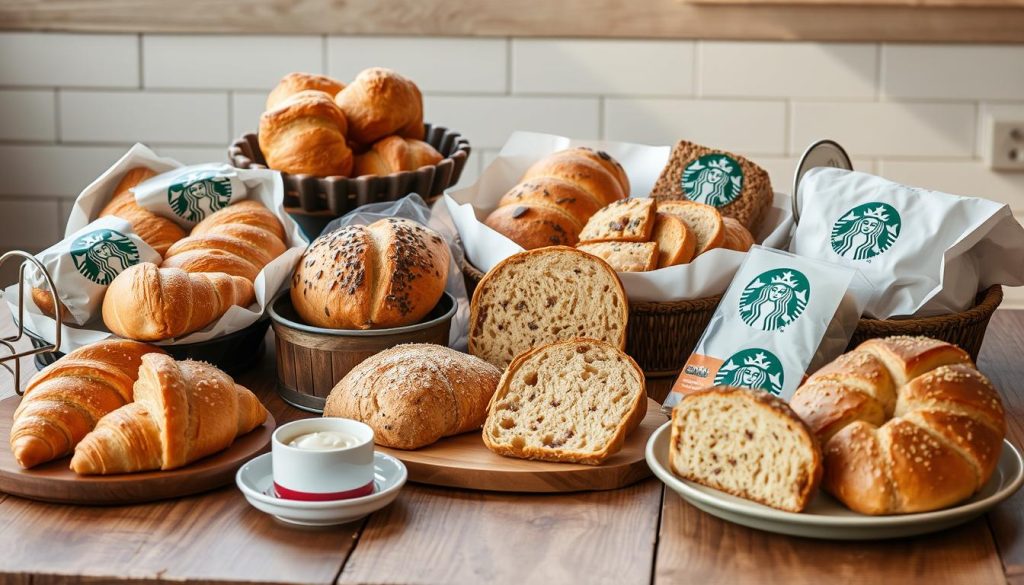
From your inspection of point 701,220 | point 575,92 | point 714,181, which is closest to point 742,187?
point 714,181

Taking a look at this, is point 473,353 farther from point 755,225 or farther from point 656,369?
point 755,225

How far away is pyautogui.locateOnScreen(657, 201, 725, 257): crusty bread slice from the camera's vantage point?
1579 mm

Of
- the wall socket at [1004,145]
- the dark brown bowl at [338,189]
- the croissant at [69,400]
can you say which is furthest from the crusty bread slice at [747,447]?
the wall socket at [1004,145]

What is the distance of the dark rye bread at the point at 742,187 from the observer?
178cm

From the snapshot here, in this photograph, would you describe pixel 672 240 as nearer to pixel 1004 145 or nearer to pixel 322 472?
pixel 322 472

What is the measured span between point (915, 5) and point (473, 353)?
1.81m

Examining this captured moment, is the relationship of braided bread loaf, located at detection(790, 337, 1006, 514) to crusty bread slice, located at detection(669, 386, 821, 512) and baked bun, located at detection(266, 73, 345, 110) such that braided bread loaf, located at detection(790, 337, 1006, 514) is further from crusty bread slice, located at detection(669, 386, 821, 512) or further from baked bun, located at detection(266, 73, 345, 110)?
baked bun, located at detection(266, 73, 345, 110)

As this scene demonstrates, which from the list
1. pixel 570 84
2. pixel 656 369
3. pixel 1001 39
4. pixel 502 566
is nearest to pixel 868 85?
pixel 1001 39

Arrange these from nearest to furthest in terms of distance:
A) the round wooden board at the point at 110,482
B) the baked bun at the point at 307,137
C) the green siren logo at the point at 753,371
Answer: the round wooden board at the point at 110,482, the green siren logo at the point at 753,371, the baked bun at the point at 307,137

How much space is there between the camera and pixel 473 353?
1556 millimetres

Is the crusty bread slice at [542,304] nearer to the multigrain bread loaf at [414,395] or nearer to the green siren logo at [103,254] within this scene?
the multigrain bread loaf at [414,395]

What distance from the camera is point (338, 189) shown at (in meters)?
1.81

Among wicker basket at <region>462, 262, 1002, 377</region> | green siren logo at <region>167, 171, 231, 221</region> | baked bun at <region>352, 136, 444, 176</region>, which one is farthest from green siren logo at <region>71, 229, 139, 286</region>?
wicker basket at <region>462, 262, 1002, 377</region>

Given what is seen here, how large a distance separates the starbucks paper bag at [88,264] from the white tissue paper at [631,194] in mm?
483
